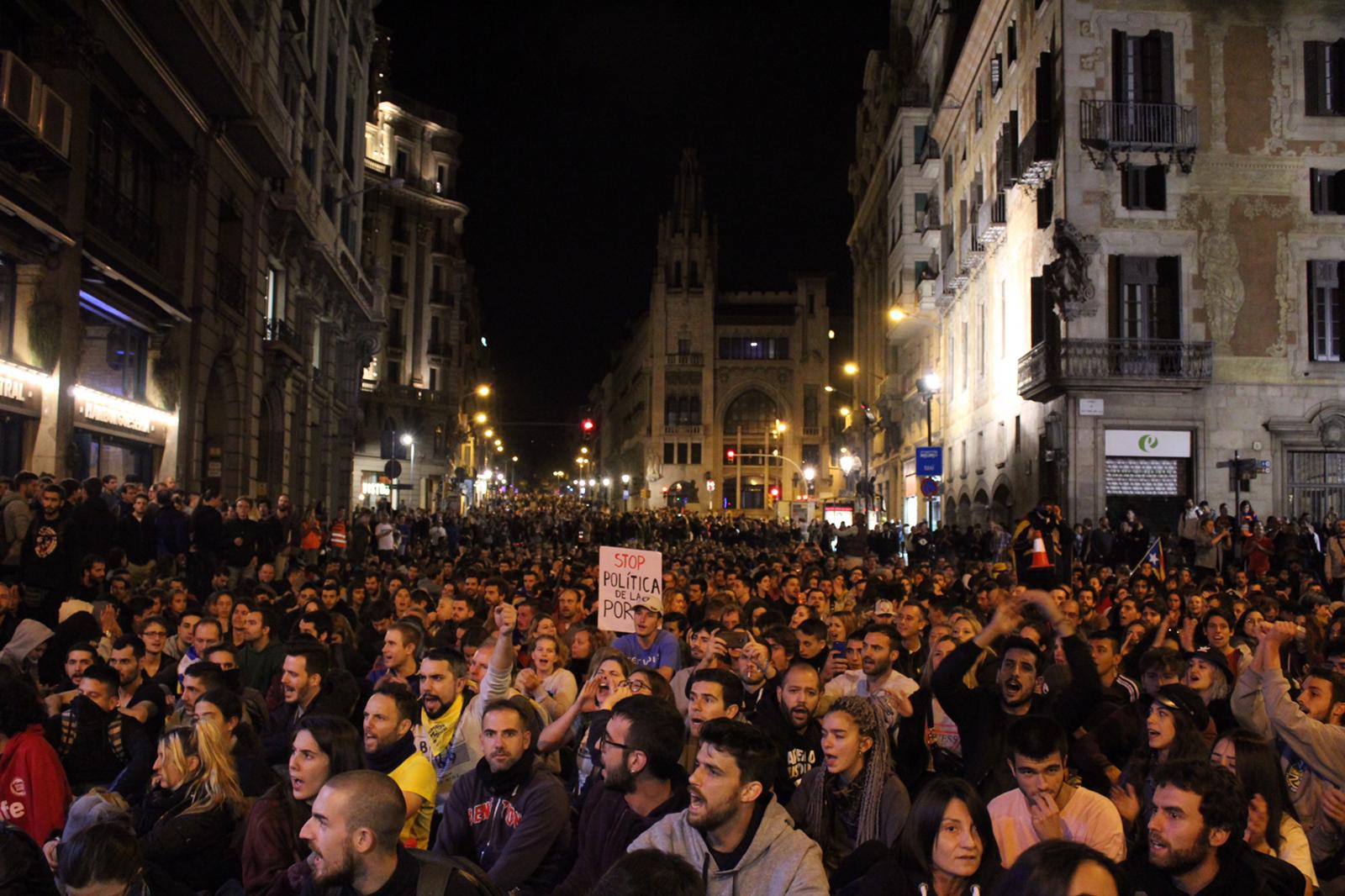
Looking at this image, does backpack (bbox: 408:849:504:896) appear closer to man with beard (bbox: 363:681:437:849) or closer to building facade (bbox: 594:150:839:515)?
man with beard (bbox: 363:681:437:849)

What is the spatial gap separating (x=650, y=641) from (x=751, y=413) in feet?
326

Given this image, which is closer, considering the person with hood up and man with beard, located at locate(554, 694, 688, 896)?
man with beard, located at locate(554, 694, 688, 896)

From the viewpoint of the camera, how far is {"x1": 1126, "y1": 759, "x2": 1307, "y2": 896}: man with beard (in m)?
4.71

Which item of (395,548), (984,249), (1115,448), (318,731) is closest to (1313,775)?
(318,731)

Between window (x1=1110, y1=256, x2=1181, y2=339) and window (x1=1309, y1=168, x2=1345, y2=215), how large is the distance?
154 inches

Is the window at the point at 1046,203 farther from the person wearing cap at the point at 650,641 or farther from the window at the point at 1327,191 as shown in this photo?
the person wearing cap at the point at 650,641

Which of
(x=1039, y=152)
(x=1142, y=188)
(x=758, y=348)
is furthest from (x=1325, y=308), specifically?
(x=758, y=348)

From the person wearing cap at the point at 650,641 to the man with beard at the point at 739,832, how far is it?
5.41 meters

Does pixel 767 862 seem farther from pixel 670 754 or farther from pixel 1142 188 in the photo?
pixel 1142 188

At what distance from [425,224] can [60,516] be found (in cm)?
5882

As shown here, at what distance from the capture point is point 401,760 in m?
6.33

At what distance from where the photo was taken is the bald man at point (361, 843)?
175 inches

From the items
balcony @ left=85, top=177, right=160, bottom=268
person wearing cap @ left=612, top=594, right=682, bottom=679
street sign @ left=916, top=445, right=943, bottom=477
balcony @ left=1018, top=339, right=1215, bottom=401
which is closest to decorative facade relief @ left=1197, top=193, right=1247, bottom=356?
balcony @ left=1018, top=339, right=1215, bottom=401

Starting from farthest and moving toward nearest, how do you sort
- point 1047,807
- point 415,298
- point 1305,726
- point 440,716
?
point 415,298
point 440,716
point 1305,726
point 1047,807
